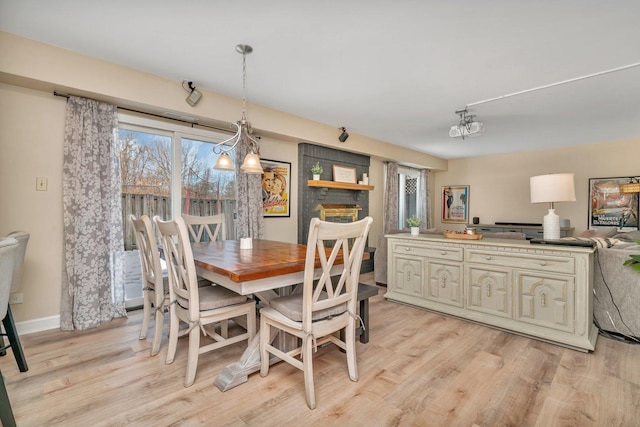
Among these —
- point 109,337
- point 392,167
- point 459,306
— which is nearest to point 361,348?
point 459,306

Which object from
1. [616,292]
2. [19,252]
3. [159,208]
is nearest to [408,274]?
[616,292]

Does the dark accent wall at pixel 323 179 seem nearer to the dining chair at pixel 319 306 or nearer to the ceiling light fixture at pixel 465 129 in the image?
the ceiling light fixture at pixel 465 129

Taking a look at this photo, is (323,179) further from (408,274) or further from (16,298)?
(16,298)

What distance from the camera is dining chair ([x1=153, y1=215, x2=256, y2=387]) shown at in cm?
180

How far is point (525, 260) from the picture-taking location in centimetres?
265

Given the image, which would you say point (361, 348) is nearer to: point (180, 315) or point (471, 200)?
point (180, 315)

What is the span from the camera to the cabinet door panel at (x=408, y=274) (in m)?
3.38

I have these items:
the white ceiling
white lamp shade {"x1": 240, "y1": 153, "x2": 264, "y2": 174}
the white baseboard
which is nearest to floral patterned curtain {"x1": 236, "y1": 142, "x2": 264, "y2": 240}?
the white ceiling

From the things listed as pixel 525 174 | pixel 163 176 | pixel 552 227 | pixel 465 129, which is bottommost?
pixel 552 227

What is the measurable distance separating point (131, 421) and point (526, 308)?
3021 mm

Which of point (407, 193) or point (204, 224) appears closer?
point (204, 224)

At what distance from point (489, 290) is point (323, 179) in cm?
288

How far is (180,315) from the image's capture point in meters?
1.98

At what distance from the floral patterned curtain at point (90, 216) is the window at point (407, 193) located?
214 inches
